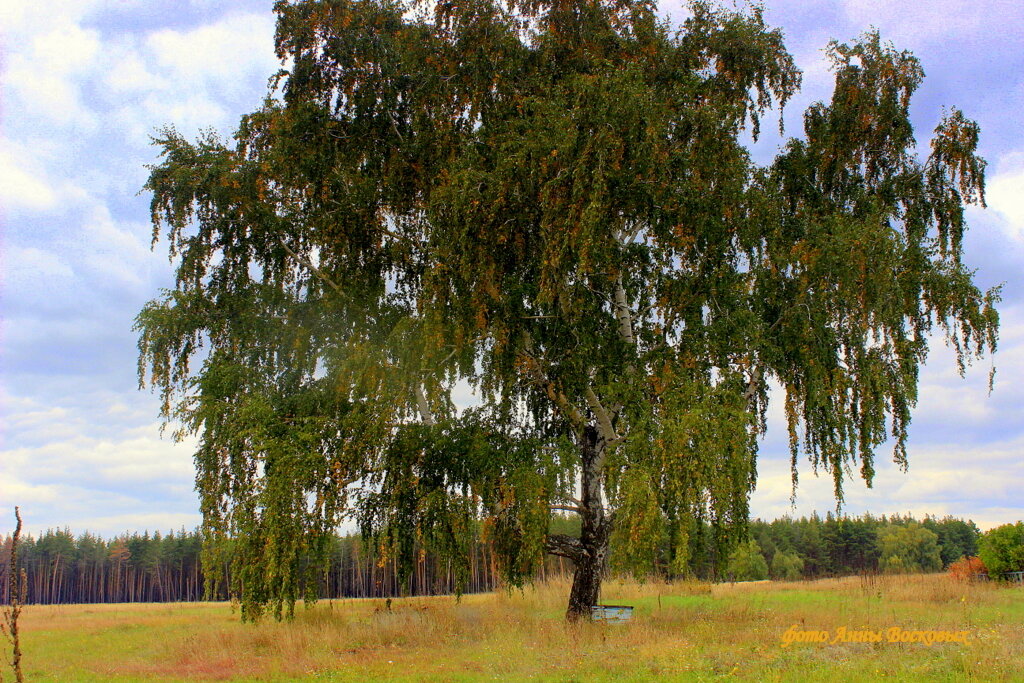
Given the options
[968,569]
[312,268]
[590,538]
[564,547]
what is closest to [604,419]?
[590,538]

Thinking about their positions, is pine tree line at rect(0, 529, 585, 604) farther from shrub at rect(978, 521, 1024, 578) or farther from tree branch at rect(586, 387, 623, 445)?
tree branch at rect(586, 387, 623, 445)

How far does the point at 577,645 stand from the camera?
14.6 meters

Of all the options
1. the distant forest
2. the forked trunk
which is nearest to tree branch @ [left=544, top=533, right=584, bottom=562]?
the forked trunk

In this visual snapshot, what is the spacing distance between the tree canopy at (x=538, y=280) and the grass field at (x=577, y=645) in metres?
1.61

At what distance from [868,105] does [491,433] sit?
36.2 feet

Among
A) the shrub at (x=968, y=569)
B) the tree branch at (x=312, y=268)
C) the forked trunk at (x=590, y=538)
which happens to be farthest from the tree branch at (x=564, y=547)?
the shrub at (x=968, y=569)

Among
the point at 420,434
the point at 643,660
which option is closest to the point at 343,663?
the point at 420,434

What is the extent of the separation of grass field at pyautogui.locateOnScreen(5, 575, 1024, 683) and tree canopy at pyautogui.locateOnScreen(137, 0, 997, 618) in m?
1.61

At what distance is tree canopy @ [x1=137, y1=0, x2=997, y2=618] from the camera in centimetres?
1502

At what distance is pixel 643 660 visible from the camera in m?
12.6

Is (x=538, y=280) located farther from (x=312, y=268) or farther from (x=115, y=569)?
Answer: (x=115, y=569)

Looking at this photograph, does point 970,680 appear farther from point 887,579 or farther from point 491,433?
point 887,579

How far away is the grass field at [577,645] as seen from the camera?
1174cm

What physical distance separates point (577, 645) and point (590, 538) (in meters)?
3.05
